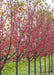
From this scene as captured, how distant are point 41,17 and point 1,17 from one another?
141 inches

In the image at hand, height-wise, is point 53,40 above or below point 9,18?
below

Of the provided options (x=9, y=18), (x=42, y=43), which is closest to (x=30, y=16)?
(x=9, y=18)

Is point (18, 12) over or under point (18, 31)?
over

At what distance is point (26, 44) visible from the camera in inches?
312

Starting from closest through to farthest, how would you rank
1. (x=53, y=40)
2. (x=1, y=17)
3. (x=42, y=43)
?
(x=1, y=17)
(x=42, y=43)
(x=53, y=40)

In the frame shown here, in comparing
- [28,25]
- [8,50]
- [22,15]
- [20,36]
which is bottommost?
[8,50]

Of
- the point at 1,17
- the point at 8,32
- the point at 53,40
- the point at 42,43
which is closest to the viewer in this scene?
the point at 1,17

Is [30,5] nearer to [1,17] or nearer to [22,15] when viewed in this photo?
[22,15]

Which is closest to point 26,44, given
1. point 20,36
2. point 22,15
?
point 20,36

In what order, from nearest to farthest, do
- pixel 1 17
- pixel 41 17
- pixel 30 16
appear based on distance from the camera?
pixel 1 17
pixel 30 16
pixel 41 17

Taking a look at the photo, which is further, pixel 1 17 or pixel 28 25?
pixel 28 25

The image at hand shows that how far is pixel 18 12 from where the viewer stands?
6820mm

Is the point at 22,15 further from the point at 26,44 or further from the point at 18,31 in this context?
the point at 26,44

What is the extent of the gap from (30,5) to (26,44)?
6.89 ft
